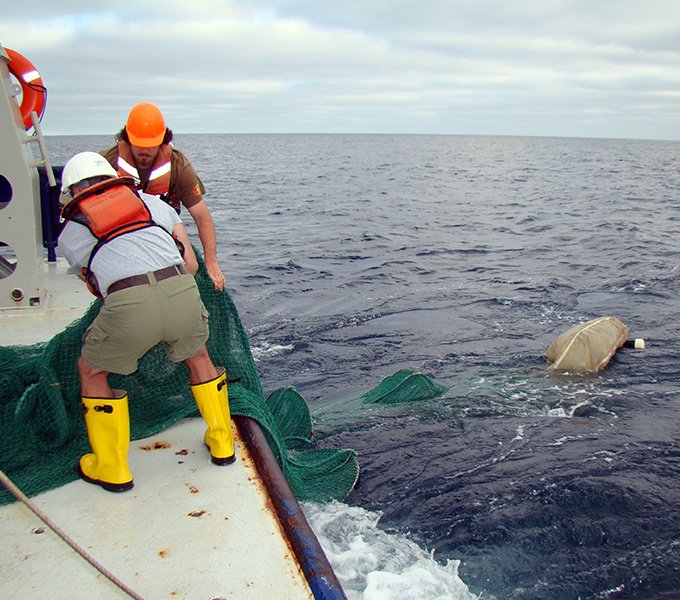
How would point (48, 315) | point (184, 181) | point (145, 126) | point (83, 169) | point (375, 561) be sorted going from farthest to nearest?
point (48, 315), point (184, 181), point (145, 126), point (375, 561), point (83, 169)

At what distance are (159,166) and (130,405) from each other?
1.70 meters

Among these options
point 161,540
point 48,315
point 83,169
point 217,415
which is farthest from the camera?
point 48,315

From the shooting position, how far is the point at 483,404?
251 inches

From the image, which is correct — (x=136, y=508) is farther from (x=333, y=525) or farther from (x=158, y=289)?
(x=333, y=525)

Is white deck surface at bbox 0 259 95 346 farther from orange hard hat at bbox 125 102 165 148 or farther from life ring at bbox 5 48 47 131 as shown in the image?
orange hard hat at bbox 125 102 165 148

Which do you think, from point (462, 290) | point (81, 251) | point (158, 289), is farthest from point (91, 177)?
point (462, 290)

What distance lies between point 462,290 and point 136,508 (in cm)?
964

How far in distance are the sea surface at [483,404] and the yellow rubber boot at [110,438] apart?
1467 millimetres

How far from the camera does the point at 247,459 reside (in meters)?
3.22

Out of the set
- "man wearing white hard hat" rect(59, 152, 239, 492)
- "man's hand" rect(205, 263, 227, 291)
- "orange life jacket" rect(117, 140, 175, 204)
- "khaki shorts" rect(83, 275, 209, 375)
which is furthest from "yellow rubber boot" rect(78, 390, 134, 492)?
"orange life jacket" rect(117, 140, 175, 204)

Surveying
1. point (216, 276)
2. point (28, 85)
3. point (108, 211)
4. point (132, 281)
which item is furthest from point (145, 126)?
point (28, 85)

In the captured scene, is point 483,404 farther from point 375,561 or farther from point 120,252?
point 120,252

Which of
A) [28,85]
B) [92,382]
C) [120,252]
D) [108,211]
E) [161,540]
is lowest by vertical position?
[161,540]

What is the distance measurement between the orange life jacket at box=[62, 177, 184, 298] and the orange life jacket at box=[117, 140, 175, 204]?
1205 mm
